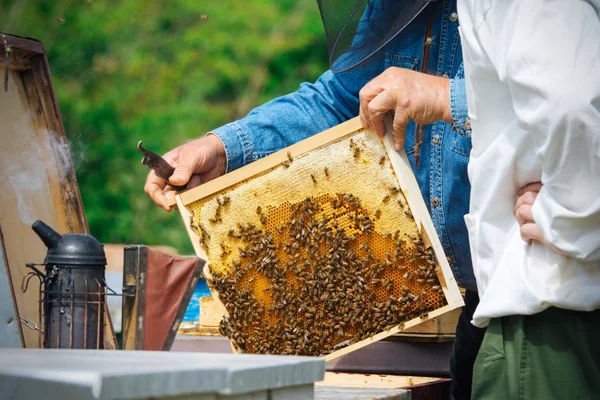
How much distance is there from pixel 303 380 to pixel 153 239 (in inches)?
357

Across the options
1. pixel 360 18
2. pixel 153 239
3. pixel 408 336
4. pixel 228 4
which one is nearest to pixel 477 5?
pixel 360 18

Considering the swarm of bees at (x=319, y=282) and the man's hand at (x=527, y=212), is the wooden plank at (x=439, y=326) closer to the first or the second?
the swarm of bees at (x=319, y=282)

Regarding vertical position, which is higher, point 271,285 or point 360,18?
point 360,18

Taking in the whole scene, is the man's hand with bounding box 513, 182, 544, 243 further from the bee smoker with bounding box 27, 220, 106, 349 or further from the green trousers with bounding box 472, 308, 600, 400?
the bee smoker with bounding box 27, 220, 106, 349

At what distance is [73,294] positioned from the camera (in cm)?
209

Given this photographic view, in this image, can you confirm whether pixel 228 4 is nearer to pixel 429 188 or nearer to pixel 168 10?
pixel 168 10

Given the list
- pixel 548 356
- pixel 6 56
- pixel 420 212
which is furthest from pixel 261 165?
pixel 548 356

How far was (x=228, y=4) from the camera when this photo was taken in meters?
11.2

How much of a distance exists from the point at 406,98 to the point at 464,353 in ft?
4.08

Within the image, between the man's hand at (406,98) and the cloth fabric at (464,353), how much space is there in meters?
0.97

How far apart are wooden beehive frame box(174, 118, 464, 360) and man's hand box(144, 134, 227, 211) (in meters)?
0.13

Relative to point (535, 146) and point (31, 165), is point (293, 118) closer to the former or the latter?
point (31, 165)

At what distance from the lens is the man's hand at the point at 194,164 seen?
119 inches

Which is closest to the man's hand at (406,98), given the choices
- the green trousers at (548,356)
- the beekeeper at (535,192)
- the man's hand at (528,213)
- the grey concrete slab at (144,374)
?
the beekeeper at (535,192)
